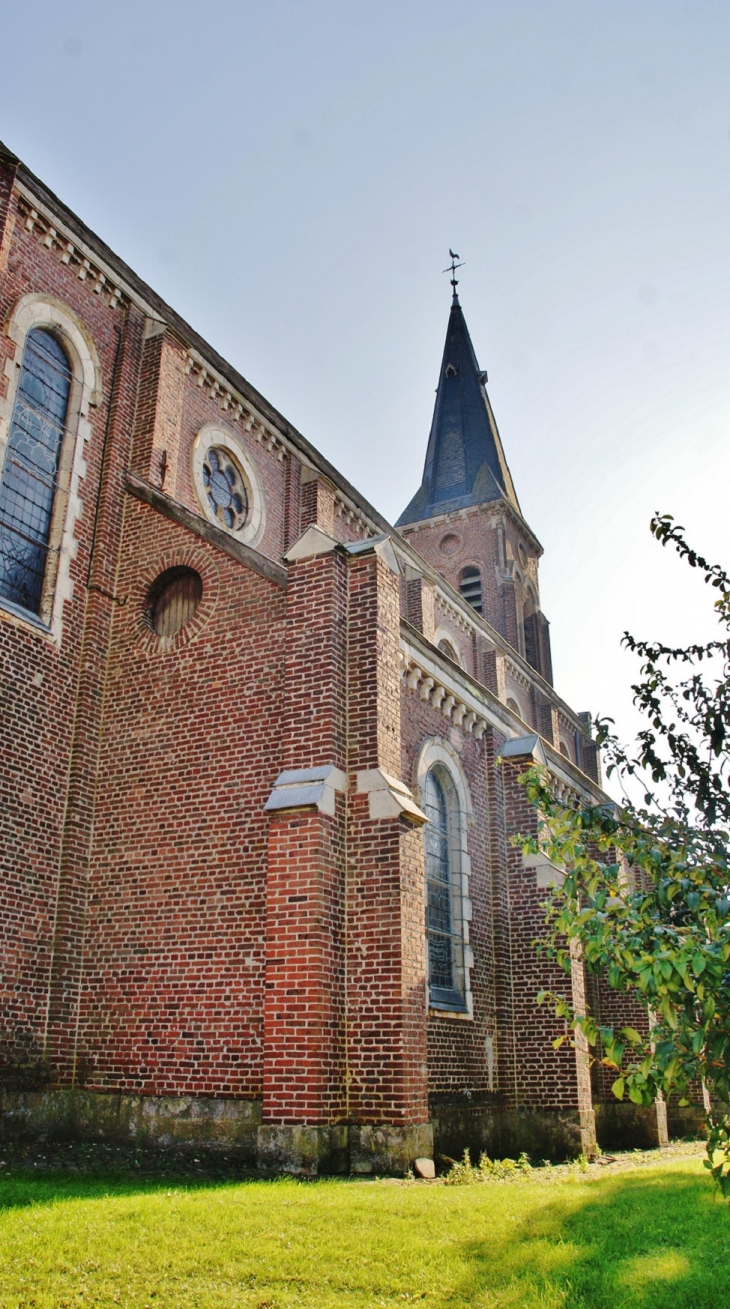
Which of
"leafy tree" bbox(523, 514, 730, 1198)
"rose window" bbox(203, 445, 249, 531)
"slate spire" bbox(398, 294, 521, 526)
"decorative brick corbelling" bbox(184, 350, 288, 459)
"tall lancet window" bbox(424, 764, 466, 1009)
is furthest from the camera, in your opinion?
"slate spire" bbox(398, 294, 521, 526)

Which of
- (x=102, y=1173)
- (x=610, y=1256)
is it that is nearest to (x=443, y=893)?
(x=102, y=1173)

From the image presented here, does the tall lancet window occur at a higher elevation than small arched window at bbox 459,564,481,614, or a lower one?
lower

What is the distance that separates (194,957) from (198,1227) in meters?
4.23

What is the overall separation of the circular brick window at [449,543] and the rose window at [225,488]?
16.5 metres

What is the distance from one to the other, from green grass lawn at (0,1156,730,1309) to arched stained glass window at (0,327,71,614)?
658cm

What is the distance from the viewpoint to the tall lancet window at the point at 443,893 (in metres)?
12.9

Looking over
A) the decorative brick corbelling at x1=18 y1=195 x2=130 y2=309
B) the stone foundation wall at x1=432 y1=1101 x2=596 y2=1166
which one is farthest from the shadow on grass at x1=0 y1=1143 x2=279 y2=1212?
the decorative brick corbelling at x1=18 y1=195 x2=130 y2=309

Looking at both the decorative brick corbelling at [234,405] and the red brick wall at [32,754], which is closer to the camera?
the red brick wall at [32,754]

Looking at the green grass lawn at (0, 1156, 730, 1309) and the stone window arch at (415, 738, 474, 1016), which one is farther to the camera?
the stone window arch at (415, 738, 474, 1016)

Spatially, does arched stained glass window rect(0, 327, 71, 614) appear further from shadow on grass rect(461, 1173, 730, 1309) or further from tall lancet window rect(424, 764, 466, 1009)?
shadow on grass rect(461, 1173, 730, 1309)

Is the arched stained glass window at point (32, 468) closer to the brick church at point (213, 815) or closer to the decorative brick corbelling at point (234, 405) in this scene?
the brick church at point (213, 815)

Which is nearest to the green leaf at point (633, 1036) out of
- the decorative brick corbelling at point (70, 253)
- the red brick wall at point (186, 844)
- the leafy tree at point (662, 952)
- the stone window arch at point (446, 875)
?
the leafy tree at point (662, 952)

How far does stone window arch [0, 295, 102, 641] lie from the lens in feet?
38.3

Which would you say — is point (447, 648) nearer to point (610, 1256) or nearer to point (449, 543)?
point (449, 543)
